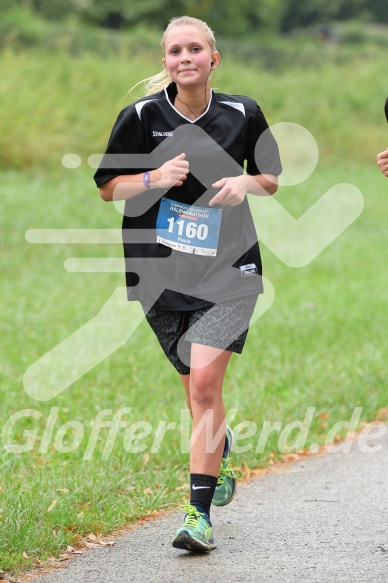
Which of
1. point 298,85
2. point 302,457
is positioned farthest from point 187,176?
point 298,85

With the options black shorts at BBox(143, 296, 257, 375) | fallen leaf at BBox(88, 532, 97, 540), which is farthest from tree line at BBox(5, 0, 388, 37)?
fallen leaf at BBox(88, 532, 97, 540)

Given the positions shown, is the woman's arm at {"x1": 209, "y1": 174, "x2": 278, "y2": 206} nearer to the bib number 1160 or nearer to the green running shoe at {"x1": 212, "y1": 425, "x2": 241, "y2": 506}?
the bib number 1160

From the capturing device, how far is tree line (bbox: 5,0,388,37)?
135 feet

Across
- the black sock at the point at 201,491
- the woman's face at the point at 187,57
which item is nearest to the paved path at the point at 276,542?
the black sock at the point at 201,491

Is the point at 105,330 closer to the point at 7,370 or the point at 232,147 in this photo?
the point at 7,370

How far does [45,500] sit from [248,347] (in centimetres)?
513

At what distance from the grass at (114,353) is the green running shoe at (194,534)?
557mm

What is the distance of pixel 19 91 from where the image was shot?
22.4 m

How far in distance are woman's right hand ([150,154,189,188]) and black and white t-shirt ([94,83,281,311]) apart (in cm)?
19

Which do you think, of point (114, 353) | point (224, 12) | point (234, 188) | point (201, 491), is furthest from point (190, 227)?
point (224, 12)

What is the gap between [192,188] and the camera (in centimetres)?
485

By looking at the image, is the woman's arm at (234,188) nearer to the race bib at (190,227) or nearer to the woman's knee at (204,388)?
the race bib at (190,227)

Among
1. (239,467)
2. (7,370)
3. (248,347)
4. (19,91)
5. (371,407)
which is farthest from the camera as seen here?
(19,91)

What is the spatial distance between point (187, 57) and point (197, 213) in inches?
26.4
